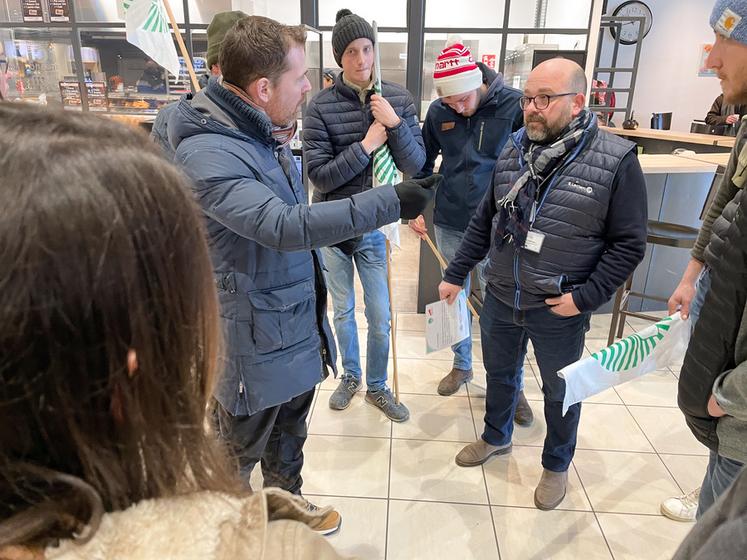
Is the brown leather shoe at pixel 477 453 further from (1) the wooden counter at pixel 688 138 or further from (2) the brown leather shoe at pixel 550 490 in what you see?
(1) the wooden counter at pixel 688 138

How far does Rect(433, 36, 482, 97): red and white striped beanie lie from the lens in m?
2.45

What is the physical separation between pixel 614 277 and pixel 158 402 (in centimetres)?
167

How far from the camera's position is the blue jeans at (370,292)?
2.67 meters

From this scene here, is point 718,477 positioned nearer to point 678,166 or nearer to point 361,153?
point 361,153

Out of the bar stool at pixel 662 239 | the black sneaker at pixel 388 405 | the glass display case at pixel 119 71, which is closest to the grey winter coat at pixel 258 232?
the black sneaker at pixel 388 405

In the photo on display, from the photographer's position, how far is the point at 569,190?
1.81 metres

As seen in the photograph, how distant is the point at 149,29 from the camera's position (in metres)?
2.38

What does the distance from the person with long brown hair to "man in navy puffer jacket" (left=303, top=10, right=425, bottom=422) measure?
1.91 m

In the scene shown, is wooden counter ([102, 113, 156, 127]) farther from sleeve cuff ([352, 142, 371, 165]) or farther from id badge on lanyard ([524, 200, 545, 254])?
id badge on lanyard ([524, 200, 545, 254])

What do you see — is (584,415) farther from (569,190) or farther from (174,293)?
(174,293)

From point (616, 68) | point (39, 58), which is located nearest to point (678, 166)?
point (616, 68)

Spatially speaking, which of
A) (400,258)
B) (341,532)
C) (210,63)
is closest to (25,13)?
(400,258)

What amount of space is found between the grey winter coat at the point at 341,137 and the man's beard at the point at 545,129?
65 centimetres

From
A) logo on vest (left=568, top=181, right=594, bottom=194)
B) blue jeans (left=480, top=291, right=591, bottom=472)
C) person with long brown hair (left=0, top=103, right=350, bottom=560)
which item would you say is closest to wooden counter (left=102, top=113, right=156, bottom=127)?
person with long brown hair (left=0, top=103, right=350, bottom=560)
